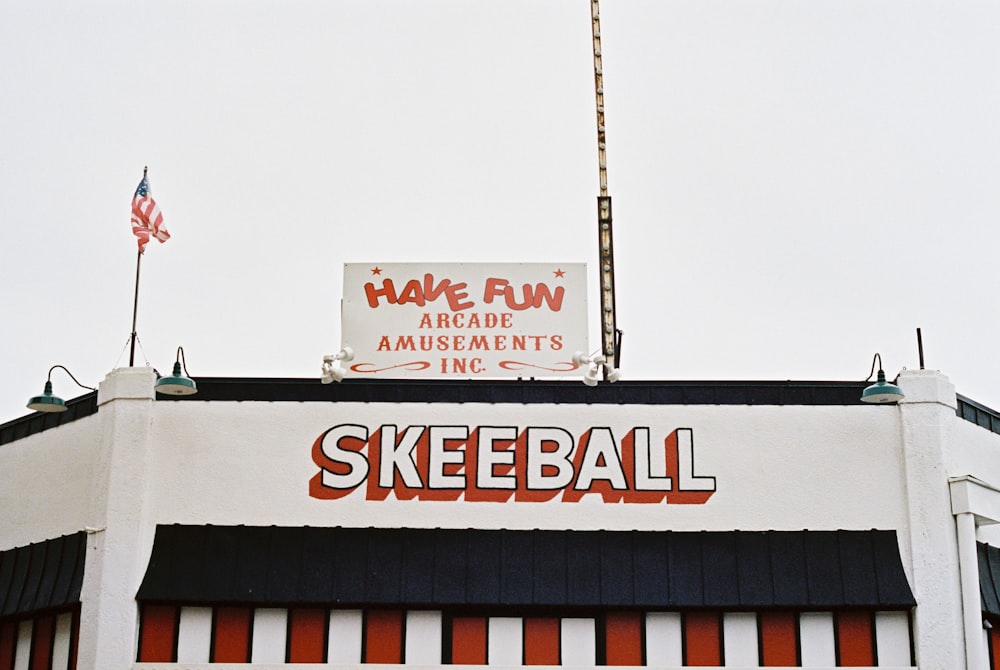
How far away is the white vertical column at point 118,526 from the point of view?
24.2 meters

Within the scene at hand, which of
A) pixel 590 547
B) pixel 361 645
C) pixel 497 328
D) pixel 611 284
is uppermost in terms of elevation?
pixel 611 284

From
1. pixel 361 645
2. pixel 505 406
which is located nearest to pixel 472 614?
pixel 361 645

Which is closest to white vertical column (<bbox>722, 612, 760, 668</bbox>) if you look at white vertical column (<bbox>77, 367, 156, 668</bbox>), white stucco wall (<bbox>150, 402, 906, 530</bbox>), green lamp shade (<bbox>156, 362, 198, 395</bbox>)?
white stucco wall (<bbox>150, 402, 906, 530</bbox>)

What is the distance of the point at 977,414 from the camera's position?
26875mm

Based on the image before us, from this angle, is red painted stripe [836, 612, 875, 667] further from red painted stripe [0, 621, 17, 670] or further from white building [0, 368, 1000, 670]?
red painted stripe [0, 621, 17, 670]

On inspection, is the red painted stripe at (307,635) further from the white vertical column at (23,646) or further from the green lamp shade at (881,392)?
the green lamp shade at (881,392)

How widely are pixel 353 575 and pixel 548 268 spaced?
23.0ft

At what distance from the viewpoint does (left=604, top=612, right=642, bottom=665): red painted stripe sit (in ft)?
79.7

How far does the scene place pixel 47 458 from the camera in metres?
26.9

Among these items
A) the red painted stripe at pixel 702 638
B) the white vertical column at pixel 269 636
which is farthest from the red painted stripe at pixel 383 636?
the red painted stripe at pixel 702 638

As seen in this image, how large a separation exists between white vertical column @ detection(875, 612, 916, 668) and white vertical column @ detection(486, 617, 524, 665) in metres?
5.52

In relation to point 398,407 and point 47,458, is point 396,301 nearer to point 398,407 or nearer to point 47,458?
point 398,407

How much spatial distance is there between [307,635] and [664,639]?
5.51m

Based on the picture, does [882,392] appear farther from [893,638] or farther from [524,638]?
[524,638]
